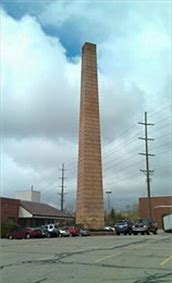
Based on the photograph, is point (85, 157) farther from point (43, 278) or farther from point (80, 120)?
point (43, 278)

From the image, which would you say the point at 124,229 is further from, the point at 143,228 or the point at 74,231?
the point at 74,231

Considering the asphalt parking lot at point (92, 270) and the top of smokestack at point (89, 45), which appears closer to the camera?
the asphalt parking lot at point (92, 270)

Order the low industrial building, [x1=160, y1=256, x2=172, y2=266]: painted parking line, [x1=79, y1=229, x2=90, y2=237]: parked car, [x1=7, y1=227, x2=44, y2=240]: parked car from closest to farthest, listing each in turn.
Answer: [x1=160, y1=256, x2=172, y2=266]: painted parking line → [x1=7, y1=227, x2=44, y2=240]: parked car → [x1=79, y1=229, x2=90, y2=237]: parked car → the low industrial building

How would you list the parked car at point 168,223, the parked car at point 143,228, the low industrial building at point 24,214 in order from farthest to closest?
the low industrial building at point 24,214
the parked car at point 168,223
the parked car at point 143,228

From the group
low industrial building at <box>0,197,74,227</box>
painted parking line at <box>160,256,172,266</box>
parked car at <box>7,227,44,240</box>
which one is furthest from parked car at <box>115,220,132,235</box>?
painted parking line at <box>160,256,172,266</box>

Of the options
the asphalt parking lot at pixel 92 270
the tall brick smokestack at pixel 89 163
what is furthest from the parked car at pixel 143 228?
the asphalt parking lot at pixel 92 270

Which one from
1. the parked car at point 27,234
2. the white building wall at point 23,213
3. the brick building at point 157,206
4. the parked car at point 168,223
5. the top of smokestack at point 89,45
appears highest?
the top of smokestack at point 89,45

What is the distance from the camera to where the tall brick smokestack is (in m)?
54.7

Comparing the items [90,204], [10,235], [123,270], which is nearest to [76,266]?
[123,270]

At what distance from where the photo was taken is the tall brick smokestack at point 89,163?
5472 centimetres

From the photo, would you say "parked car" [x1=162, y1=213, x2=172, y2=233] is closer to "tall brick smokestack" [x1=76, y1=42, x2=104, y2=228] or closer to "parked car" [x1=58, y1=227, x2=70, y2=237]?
"tall brick smokestack" [x1=76, y1=42, x2=104, y2=228]

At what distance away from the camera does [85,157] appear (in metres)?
54.6

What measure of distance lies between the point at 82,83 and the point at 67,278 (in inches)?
1864

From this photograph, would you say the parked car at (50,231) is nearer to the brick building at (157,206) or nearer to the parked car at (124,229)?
the parked car at (124,229)
